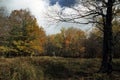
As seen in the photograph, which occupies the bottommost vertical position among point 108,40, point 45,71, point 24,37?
point 45,71

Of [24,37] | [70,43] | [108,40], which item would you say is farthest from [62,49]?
[108,40]

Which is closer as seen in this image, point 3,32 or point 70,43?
point 3,32

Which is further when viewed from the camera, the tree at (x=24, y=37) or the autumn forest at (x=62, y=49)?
the tree at (x=24, y=37)

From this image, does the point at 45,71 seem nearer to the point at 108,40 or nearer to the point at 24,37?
the point at 108,40

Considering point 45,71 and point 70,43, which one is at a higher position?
point 70,43

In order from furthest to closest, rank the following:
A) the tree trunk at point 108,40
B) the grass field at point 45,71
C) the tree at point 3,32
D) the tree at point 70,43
Result: the tree at point 70,43, the tree at point 3,32, the tree trunk at point 108,40, the grass field at point 45,71

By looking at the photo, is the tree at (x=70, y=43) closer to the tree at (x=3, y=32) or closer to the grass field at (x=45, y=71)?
the tree at (x=3, y=32)

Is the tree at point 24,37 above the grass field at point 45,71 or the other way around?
above

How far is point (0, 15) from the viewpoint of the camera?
145 ft

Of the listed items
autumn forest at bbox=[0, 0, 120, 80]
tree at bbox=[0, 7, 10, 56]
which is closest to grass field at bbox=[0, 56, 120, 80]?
autumn forest at bbox=[0, 0, 120, 80]

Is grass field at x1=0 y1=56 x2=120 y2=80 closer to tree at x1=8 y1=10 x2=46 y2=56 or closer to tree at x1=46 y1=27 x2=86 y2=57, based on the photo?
tree at x1=8 y1=10 x2=46 y2=56

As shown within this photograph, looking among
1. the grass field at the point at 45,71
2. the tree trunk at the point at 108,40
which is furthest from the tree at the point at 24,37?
the tree trunk at the point at 108,40

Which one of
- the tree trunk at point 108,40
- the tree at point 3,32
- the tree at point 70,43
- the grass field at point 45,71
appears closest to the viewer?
the grass field at point 45,71

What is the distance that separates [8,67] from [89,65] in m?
6.99
